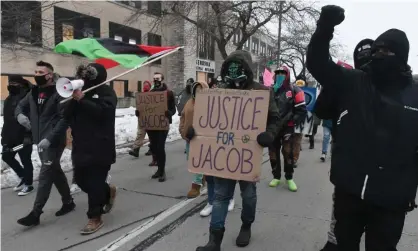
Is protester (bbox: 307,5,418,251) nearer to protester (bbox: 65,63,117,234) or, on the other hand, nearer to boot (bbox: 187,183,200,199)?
protester (bbox: 65,63,117,234)

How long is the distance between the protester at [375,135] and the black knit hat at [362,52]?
0.60 m

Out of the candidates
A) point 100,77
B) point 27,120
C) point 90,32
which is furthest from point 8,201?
point 90,32

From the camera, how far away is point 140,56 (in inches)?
203

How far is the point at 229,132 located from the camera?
11.0ft

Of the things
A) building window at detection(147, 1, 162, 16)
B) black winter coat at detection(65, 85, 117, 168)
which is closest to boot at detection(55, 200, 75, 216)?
black winter coat at detection(65, 85, 117, 168)

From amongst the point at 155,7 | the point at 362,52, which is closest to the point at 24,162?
the point at 362,52

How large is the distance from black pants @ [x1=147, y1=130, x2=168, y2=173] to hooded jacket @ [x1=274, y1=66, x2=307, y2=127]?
7.13 ft

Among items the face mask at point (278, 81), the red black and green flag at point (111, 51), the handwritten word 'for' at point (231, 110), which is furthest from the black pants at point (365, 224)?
the red black and green flag at point (111, 51)

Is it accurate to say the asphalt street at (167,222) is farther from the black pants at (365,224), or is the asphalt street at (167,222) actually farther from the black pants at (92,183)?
the black pants at (365,224)

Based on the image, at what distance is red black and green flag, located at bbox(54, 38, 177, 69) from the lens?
16.1 ft

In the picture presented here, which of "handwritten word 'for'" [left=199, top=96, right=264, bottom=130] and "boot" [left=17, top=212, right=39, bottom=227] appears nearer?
"handwritten word 'for'" [left=199, top=96, right=264, bottom=130]

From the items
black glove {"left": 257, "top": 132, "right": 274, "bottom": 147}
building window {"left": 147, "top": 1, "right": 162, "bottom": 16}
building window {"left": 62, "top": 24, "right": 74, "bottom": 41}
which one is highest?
building window {"left": 147, "top": 1, "right": 162, "bottom": 16}

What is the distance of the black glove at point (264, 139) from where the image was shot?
10.4 ft

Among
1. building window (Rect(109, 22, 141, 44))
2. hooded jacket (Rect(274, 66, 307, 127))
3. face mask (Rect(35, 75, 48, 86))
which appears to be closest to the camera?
face mask (Rect(35, 75, 48, 86))
